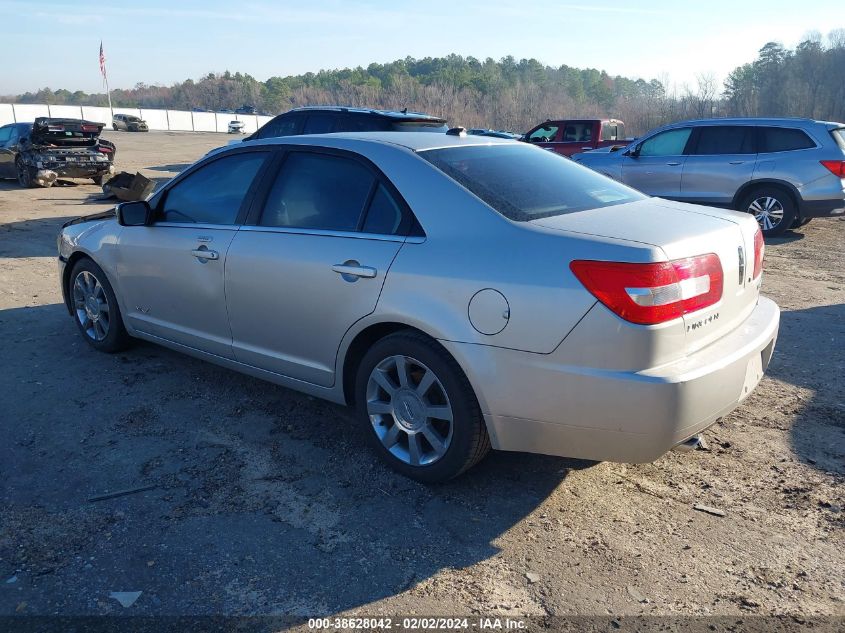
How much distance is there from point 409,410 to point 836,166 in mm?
9573

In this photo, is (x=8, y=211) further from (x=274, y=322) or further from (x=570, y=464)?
(x=570, y=464)

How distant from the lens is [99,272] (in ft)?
17.1

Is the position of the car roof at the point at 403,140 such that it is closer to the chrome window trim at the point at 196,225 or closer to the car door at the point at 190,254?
the car door at the point at 190,254

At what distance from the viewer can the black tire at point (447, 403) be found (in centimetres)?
317

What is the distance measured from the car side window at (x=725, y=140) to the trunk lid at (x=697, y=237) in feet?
27.8

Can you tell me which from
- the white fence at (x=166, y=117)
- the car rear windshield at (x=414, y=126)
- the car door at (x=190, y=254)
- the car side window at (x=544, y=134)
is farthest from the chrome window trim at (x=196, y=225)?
the white fence at (x=166, y=117)

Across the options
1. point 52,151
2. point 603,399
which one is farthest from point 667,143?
point 52,151

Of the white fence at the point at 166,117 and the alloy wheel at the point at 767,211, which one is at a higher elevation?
the white fence at the point at 166,117

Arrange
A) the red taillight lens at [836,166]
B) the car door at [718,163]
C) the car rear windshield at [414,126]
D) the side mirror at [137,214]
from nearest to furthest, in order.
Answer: the side mirror at [137,214] → the car rear windshield at [414,126] → the red taillight lens at [836,166] → the car door at [718,163]

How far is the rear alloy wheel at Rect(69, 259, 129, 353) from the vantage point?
516cm

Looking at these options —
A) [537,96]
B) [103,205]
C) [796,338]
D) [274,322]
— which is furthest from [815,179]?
[537,96]

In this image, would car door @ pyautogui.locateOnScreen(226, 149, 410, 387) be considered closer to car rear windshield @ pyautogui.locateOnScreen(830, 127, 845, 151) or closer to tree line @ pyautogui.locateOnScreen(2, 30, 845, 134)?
car rear windshield @ pyautogui.locateOnScreen(830, 127, 845, 151)

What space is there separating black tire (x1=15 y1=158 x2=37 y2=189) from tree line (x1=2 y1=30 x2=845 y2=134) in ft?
139

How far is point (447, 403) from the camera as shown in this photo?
3.27 metres
